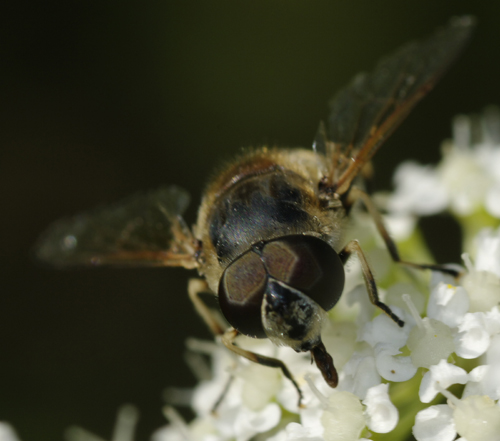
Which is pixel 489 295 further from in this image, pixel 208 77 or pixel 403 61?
pixel 208 77

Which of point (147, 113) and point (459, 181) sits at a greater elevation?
point (147, 113)

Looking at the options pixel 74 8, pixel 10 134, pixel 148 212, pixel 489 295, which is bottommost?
pixel 489 295

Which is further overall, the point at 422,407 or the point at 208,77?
the point at 208,77

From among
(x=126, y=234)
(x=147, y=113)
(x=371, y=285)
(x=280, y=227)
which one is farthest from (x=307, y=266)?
(x=147, y=113)

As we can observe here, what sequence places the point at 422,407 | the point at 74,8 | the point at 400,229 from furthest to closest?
the point at 74,8 < the point at 400,229 < the point at 422,407

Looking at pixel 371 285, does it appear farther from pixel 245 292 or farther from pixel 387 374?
pixel 245 292

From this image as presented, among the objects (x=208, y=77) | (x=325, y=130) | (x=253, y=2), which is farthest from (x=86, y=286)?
(x=325, y=130)
